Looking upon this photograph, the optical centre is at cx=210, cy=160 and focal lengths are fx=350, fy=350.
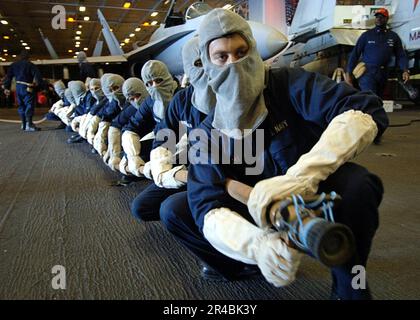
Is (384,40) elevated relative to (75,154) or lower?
elevated

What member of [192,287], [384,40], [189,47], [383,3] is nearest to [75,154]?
Answer: [189,47]

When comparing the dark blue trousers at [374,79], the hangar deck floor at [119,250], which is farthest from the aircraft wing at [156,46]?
the hangar deck floor at [119,250]

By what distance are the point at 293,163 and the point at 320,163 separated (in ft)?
0.74

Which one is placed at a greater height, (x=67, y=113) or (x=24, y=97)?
(x=24, y=97)

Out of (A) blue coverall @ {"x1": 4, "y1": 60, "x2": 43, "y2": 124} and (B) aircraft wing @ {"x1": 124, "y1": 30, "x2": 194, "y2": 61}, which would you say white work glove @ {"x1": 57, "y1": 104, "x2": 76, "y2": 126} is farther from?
(B) aircraft wing @ {"x1": 124, "y1": 30, "x2": 194, "y2": 61}

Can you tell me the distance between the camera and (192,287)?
1170 mm

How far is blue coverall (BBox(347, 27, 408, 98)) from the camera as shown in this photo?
13.2 ft

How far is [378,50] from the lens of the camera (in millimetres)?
4027

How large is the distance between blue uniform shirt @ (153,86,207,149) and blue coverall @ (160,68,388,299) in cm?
32

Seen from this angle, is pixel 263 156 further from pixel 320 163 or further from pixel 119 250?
pixel 119 250

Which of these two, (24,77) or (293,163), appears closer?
(293,163)

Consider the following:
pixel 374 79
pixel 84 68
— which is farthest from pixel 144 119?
pixel 84 68
